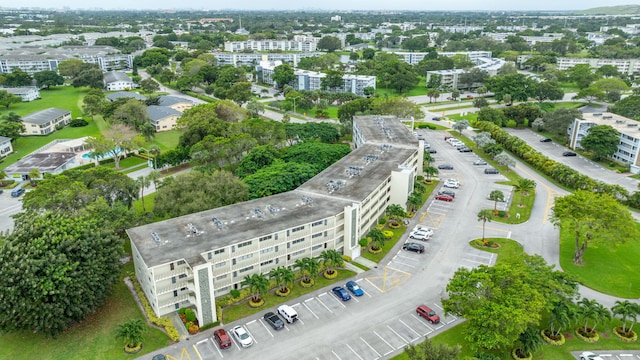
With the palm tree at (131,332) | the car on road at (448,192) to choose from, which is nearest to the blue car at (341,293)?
the palm tree at (131,332)

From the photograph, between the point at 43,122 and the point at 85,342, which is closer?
the point at 85,342

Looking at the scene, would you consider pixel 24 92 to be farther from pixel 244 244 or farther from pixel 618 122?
pixel 618 122

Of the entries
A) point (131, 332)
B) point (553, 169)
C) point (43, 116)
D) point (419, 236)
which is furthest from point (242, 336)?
point (43, 116)

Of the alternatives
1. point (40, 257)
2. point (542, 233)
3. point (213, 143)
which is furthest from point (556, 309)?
point (213, 143)

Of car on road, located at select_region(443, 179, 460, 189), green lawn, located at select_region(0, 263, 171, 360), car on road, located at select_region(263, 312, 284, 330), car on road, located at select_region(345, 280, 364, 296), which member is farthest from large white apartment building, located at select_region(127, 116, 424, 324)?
car on road, located at select_region(443, 179, 460, 189)

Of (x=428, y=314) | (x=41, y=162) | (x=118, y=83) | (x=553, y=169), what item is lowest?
(x=428, y=314)

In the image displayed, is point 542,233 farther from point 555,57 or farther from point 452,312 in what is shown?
point 555,57

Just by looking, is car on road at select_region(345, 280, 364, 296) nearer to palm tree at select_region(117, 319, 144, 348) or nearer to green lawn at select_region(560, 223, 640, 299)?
palm tree at select_region(117, 319, 144, 348)
